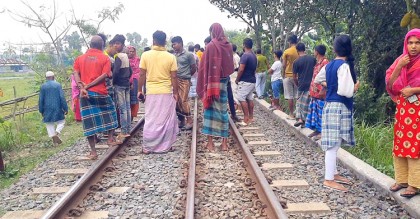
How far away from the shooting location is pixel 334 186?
4.41 m

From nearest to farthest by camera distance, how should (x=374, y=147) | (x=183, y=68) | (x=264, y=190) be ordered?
(x=264, y=190), (x=374, y=147), (x=183, y=68)

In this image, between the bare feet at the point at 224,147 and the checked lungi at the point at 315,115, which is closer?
the checked lungi at the point at 315,115

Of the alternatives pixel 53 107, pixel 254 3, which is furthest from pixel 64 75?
pixel 254 3

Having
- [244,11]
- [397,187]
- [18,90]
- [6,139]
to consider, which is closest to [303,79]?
[397,187]

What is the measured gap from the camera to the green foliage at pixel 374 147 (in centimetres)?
549

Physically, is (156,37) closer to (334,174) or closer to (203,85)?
(203,85)

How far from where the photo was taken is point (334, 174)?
4684mm

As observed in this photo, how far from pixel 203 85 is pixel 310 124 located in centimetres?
199

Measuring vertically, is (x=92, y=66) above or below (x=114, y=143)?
above

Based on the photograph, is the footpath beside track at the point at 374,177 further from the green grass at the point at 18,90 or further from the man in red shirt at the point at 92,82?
the green grass at the point at 18,90

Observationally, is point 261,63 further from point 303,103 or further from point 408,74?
point 408,74

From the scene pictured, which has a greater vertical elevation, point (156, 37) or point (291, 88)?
point (156, 37)

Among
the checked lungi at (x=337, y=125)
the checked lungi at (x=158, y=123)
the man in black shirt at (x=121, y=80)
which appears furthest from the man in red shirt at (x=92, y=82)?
the checked lungi at (x=337, y=125)

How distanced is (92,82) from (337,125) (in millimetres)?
3615
